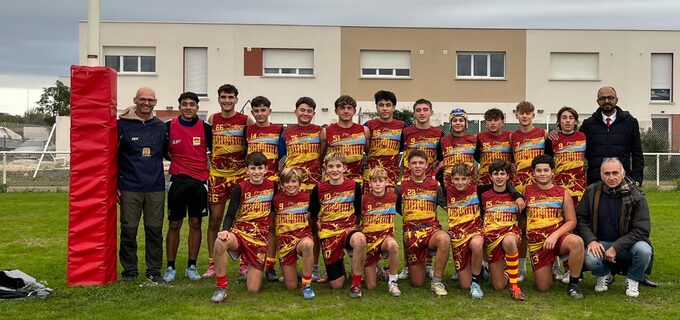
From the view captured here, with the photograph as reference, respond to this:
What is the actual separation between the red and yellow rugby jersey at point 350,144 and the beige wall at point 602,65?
21895 millimetres

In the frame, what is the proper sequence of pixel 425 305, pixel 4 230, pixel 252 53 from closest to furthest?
pixel 425 305 → pixel 4 230 → pixel 252 53

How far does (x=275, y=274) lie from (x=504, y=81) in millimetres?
22027

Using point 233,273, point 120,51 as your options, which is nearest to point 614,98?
point 233,273

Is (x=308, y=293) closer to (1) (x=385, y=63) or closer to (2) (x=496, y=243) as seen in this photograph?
(2) (x=496, y=243)

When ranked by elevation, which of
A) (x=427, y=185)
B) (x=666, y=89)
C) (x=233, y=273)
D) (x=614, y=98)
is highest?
(x=666, y=89)

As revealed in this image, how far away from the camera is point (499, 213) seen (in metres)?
5.77

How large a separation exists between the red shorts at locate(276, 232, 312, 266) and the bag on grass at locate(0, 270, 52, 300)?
203cm

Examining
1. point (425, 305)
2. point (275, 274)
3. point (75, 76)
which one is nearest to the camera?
point (425, 305)

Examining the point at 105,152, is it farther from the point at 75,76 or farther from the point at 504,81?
the point at 504,81

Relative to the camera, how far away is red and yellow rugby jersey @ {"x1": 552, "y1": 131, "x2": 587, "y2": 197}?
6102 mm

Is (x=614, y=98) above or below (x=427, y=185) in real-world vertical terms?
above

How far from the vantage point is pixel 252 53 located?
26203mm

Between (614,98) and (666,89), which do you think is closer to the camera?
(614,98)

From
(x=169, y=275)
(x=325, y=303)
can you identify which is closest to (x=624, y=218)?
(x=325, y=303)
